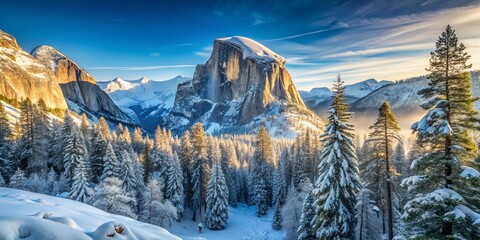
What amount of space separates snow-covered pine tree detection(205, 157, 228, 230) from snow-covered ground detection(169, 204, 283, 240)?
1247 mm

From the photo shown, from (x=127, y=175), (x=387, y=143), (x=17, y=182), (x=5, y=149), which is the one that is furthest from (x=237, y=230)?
(x=5, y=149)

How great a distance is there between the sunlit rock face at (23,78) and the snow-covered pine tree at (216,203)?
8571cm

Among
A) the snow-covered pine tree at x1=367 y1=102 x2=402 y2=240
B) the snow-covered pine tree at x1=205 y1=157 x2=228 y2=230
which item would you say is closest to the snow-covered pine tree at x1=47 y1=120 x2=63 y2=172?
the snow-covered pine tree at x1=205 y1=157 x2=228 y2=230

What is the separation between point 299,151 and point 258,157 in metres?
9.00

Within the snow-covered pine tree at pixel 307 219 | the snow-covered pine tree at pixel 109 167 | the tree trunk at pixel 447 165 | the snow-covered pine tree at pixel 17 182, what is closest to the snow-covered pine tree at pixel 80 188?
the snow-covered pine tree at pixel 109 167

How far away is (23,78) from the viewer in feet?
341

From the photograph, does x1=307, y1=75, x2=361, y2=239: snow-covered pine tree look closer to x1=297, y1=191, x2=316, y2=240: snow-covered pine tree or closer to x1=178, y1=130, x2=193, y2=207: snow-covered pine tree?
x1=297, y1=191, x2=316, y2=240: snow-covered pine tree

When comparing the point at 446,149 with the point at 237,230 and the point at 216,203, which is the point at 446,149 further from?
the point at 237,230

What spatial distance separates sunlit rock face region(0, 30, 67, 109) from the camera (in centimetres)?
9581

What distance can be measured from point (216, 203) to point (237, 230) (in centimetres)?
568

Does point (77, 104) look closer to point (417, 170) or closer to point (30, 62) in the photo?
point (30, 62)

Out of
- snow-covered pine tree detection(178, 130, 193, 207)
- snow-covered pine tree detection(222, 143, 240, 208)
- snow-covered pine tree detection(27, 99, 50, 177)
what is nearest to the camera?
snow-covered pine tree detection(27, 99, 50, 177)

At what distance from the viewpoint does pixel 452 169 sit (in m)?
11.4

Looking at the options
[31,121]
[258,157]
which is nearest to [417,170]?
[258,157]
